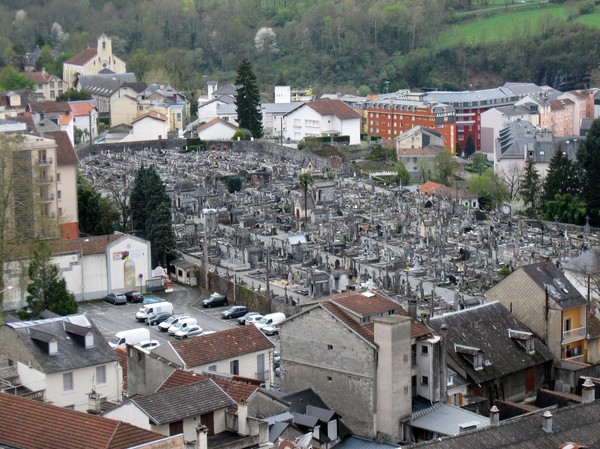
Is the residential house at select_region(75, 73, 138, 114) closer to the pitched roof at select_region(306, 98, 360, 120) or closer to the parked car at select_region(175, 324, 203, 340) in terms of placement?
the pitched roof at select_region(306, 98, 360, 120)

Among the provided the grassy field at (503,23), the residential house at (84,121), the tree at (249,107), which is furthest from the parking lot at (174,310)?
the grassy field at (503,23)

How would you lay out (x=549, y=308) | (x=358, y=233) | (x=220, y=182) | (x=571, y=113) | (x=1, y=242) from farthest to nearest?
(x=571, y=113) < (x=220, y=182) < (x=358, y=233) < (x=1, y=242) < (x=549, y=308)

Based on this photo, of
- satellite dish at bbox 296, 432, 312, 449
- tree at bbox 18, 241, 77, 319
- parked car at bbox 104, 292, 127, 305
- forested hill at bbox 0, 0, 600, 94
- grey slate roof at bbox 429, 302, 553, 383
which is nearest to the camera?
satellite dish at bbox 296, 432, 312, 449

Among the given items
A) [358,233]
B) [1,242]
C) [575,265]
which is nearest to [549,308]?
[575,265]

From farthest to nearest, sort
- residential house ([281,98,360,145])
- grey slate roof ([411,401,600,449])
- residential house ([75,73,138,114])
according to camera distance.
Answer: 1. residential house ([75,73,138,114])
2. residential house ([281,98,360,145])
3. grey slate roof ([411,401,600,449])

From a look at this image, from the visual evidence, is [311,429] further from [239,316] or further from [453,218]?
[453,218]

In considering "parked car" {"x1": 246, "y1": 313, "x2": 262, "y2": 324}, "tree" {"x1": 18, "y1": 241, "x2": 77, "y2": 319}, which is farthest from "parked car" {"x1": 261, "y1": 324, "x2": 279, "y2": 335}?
"tree" {"x1": 18, "y1": 241, "x2": 77, "y2": 319}

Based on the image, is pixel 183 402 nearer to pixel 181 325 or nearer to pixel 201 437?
pixel 201 437
